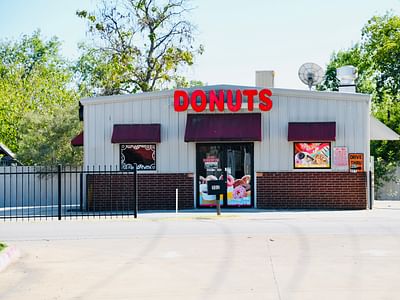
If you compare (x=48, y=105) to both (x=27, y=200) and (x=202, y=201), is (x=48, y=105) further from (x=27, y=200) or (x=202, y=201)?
(x=202, y=201)

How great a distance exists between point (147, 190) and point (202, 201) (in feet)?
6.37

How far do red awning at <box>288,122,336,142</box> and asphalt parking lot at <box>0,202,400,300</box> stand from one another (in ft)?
14.7

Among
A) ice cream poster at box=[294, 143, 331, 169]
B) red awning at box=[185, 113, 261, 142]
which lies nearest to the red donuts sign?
red awning at box=[185, 113, 261, 142]

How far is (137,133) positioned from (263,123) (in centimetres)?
430

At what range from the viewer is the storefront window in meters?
26.5

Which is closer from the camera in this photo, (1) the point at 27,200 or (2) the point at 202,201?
(2) the point at 202,201

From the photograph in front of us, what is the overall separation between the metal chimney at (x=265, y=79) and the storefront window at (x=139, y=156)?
4.62m

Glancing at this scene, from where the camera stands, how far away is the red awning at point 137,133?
26.0 m

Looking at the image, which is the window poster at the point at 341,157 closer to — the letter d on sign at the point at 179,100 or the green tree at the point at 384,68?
the letter d on sign at the point at 179,100

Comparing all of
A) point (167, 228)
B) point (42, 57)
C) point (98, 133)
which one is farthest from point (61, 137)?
point (42, 57)

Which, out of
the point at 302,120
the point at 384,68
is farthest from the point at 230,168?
the point at 384,68

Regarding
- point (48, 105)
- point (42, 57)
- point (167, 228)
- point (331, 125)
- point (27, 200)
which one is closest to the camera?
point (167, 228)

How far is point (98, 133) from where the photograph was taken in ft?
87.7

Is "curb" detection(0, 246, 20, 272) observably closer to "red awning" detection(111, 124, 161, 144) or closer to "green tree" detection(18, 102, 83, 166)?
"red awning" detection(111, 124, 161, 144)
